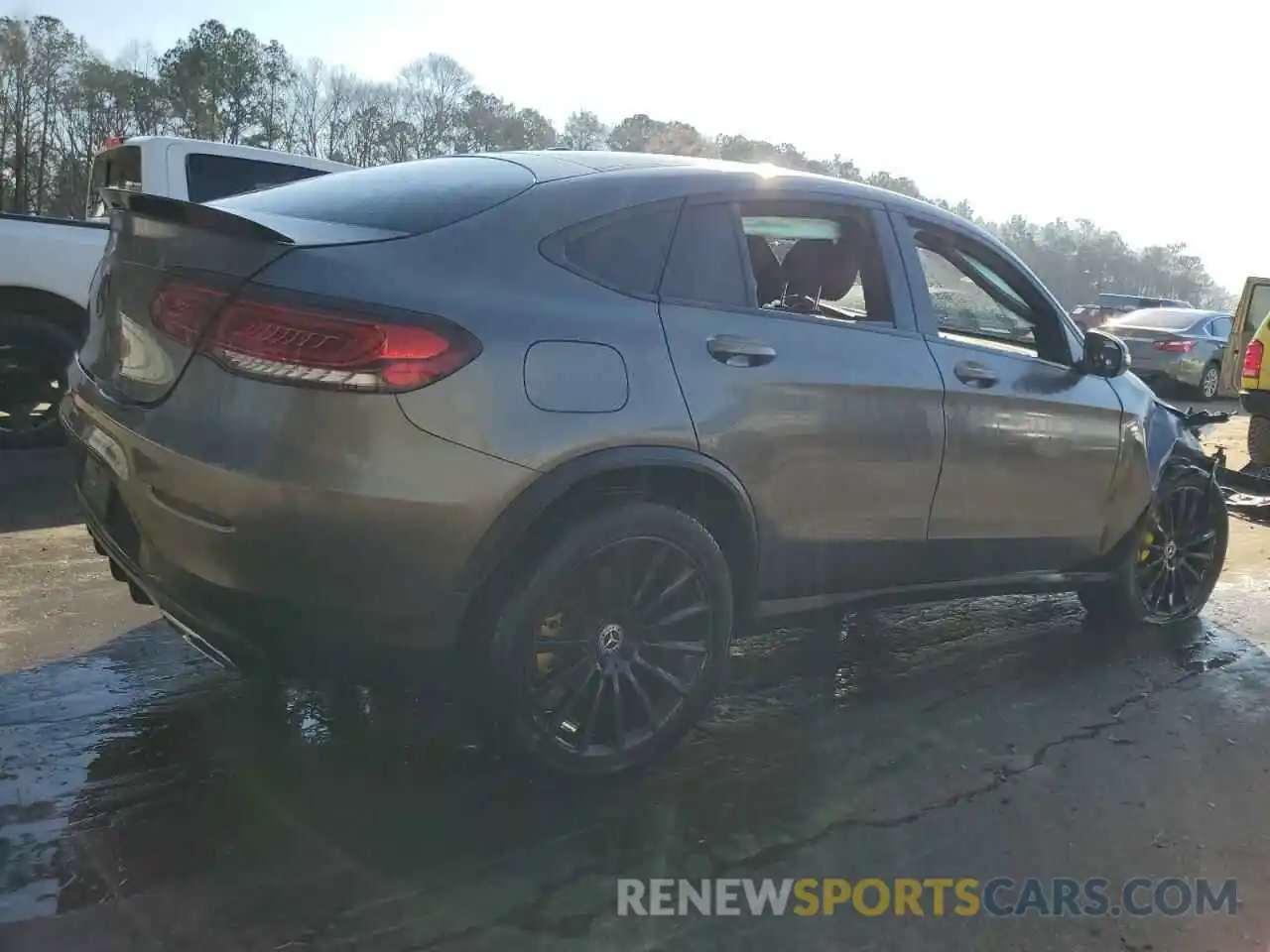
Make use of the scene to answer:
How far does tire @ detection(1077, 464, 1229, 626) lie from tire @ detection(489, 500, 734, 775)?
7.44 ft

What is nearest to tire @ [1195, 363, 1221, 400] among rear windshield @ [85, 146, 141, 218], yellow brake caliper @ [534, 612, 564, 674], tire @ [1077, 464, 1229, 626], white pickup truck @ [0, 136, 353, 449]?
tire @ [1077, 464, 1229, 626]

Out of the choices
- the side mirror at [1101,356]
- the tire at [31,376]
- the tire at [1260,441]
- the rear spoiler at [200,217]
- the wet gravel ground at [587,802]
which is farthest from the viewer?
the tire at [1260,441]

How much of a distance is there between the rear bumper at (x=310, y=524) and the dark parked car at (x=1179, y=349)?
15.8 metres

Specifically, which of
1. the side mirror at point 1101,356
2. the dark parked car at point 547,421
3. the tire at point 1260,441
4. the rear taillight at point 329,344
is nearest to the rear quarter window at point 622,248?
the dark parked car at point 547,421

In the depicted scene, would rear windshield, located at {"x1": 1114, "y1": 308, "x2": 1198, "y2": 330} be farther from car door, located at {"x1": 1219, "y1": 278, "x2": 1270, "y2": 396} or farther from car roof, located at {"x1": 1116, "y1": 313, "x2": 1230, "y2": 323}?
car door, located at {"x1": 1219, "y1": 278, "x2": 1270, "y2": 396}

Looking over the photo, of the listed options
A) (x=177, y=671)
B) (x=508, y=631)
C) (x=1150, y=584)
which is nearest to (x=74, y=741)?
A: (x=177, y=671)

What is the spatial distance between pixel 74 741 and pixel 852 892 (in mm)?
2211

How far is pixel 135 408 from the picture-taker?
2.90 metres

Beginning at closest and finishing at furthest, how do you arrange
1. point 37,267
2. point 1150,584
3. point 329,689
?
1. point 329,689
2. point 1150,584
3. point 37,267

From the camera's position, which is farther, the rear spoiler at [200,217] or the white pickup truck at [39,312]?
the white pickup truck at [39,312]

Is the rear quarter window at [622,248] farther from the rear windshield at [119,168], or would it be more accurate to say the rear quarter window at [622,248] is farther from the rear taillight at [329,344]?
the rear windshield at [119,168]

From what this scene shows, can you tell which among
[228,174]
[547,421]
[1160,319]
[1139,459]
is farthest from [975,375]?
[1160,319]

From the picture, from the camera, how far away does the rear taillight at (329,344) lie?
262cm

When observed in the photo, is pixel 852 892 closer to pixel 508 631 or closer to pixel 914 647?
pixel 508 631
